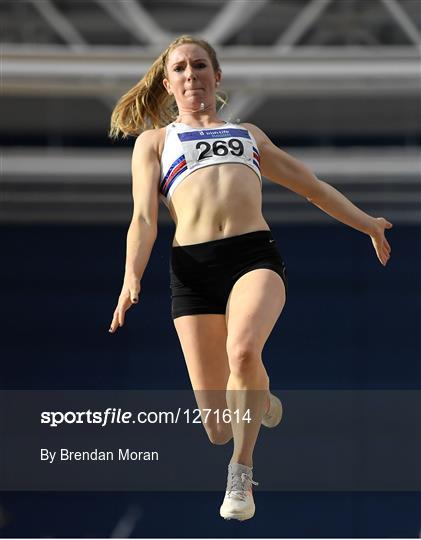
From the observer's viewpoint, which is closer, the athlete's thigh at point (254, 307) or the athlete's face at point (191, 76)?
the athlete's thigh at point (254, 307)

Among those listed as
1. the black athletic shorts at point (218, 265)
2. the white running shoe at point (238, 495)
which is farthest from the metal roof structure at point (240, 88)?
the white running shoe at point (238, 495)

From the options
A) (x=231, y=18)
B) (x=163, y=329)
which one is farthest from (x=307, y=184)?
(x=163, y=329)

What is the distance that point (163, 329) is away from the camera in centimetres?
1191

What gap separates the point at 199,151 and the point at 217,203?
241mm

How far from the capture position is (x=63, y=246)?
12188 millimetres

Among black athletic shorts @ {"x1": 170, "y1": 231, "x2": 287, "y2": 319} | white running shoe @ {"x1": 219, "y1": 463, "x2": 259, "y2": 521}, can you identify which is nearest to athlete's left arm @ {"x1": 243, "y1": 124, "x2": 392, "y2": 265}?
black athletic shorts @ {"x1": 170, "y1": 231, "x2": 287, "y2": 319}

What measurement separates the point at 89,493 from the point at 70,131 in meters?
3.65

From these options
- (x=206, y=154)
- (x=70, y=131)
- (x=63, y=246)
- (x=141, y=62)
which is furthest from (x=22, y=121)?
(x=206, y=154)

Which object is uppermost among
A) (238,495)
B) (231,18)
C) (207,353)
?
(231,18)

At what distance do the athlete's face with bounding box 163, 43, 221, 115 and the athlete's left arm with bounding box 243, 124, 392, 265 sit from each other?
263mm

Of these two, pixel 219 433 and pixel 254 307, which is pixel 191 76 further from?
pixel 219 433

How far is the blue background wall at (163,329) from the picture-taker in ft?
37.8

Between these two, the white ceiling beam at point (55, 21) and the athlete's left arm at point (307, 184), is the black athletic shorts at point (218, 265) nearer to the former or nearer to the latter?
the athlete's left arm at point (307, 184)

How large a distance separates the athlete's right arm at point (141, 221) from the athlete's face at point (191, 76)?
210mm
